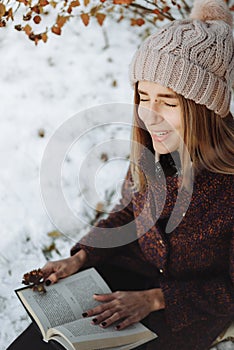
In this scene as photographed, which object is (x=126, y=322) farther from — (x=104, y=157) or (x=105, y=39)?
(x=105, y=39)

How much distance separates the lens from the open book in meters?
1.34

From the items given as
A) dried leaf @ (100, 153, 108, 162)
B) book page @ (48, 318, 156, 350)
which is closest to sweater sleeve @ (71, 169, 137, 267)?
book page @ (48, 318, 156, 350)

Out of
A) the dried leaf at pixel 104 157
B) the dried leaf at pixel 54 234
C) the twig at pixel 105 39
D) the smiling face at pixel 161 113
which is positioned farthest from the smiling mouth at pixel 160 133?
the twig at pixel 105 39

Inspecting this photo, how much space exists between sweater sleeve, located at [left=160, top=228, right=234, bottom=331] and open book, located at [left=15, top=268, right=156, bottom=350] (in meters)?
0.09

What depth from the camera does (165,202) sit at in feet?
5.01

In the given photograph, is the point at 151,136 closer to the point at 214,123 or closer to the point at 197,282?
the point at 214,123

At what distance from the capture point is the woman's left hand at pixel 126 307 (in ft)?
4.63

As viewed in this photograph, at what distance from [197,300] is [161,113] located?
53 cm

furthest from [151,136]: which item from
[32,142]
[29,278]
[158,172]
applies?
[32,142]

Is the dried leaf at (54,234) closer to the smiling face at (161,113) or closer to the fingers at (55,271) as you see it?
the fingers at (55,271)

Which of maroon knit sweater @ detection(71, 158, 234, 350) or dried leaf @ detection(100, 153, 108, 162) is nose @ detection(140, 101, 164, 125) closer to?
maroon knit sweater @ detection(71, 158, 234, 350)

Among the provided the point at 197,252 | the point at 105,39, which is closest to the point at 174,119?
the point at 197,252

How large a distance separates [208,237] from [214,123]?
0.32 m

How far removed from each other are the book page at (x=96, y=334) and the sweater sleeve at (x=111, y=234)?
0.30 metres
